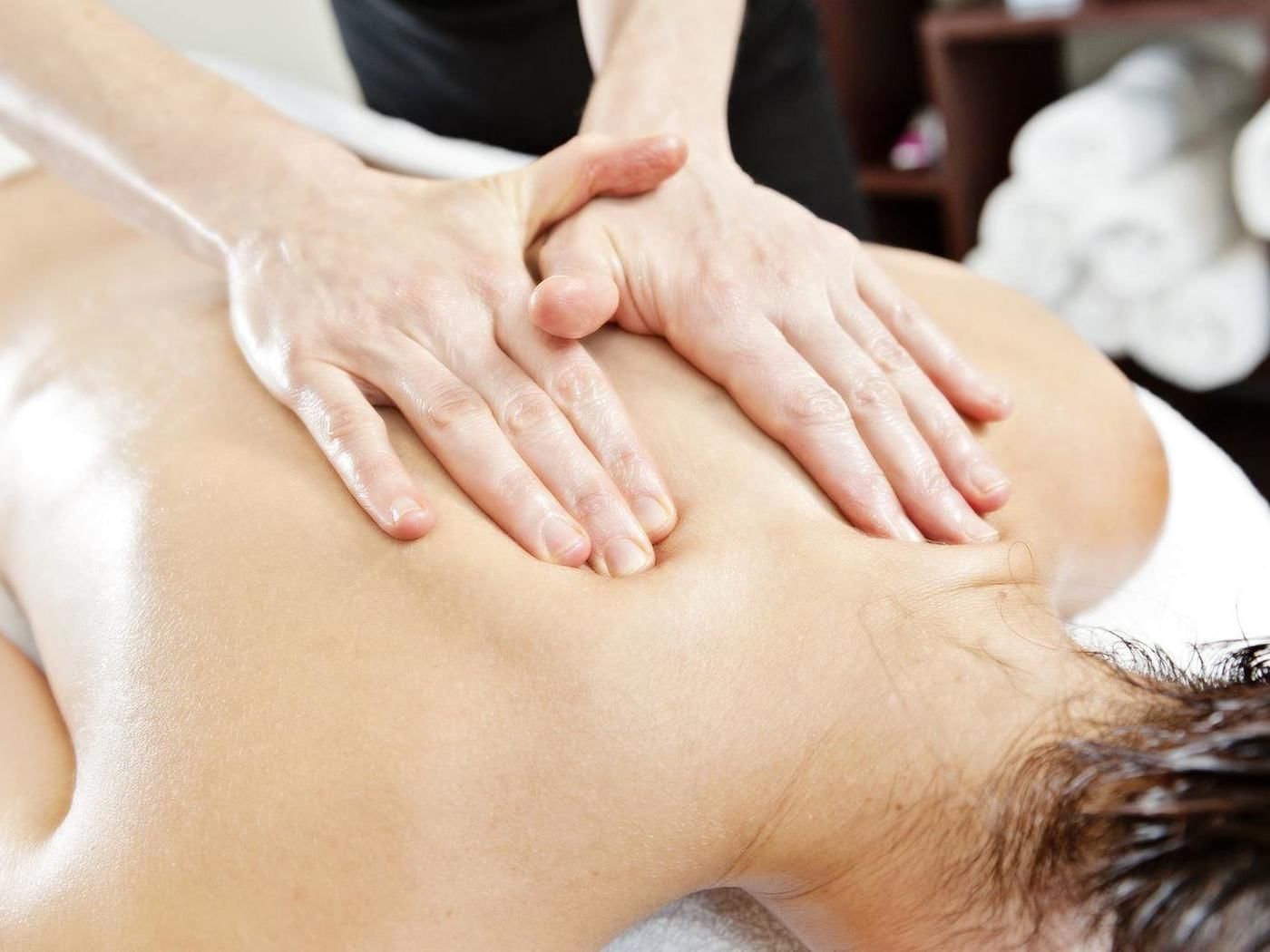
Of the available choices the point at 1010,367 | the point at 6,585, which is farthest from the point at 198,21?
the point at 1010,367

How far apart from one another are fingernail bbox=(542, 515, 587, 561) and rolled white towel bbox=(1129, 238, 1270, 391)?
5.25ft

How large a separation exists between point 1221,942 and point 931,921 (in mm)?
185

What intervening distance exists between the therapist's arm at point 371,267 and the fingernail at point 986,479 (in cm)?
25

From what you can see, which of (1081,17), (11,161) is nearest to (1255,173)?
(1081,17)

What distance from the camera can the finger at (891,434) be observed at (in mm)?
905

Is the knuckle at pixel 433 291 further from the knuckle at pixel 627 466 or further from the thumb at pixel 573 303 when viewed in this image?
the knuckle at pixel 627 466

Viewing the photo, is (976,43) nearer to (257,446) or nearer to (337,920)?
(257,446)

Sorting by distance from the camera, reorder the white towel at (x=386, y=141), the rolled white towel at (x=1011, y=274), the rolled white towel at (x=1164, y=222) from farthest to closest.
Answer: the rolled white towel at (x=1011, y=274) < the rolled white towel at (x=1164, y=222) < the white towel at (x=386, y=141)

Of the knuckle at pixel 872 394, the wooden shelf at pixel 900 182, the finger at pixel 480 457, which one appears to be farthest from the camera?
the wooden shelf at pixel 900 182

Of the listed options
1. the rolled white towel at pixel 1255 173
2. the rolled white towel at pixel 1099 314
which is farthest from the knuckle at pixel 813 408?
the rolled white towel at pixel 1099 314

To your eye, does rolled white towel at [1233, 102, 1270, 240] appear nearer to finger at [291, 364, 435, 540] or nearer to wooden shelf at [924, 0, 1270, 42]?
wooden shelf at [924, 0, 1270, 42]

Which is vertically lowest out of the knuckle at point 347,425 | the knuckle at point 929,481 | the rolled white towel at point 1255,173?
the rolled white towel at point 1255,173

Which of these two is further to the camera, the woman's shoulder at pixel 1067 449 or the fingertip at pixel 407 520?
the woman's shoulder at pixel 1067 449

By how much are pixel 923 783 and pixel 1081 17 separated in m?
1.72
